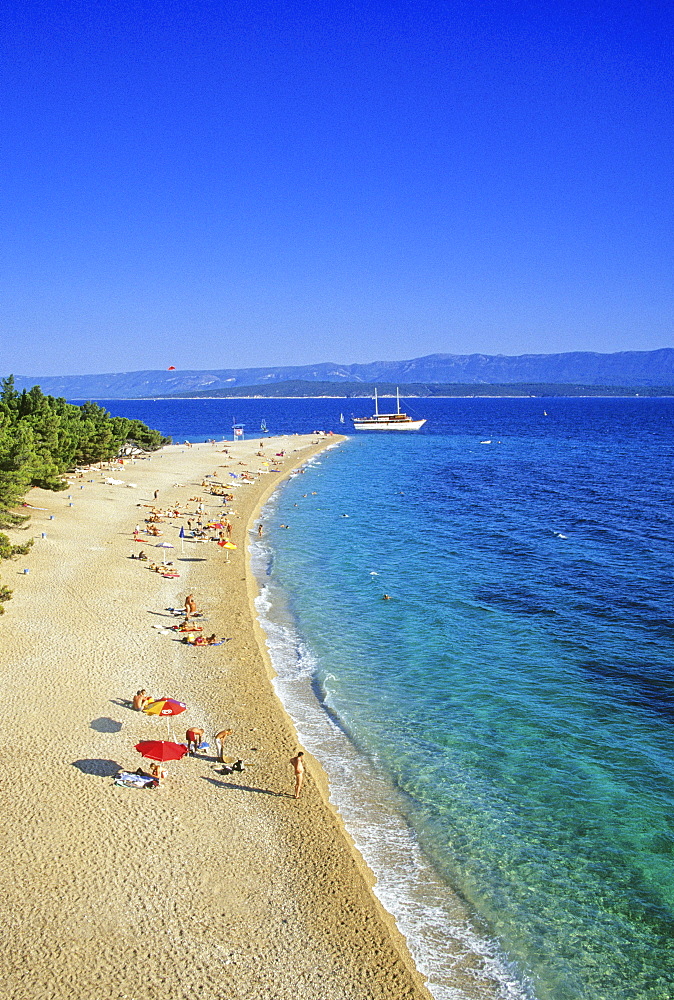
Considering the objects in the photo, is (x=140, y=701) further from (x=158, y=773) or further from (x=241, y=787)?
(x=241, y=787)

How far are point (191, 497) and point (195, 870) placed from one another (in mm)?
43568

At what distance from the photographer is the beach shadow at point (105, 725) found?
58.4 feet

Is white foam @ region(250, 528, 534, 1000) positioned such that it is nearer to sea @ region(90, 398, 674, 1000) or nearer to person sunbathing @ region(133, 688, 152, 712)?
sea @ region(90, 398, 674, 1000)

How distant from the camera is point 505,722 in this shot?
1970 cm

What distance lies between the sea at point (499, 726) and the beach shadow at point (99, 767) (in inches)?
193

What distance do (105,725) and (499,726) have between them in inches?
404

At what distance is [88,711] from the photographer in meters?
18.7

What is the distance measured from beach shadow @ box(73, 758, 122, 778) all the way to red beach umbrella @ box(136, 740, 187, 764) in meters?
1.06

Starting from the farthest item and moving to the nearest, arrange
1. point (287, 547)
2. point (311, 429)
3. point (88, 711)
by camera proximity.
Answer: point (311, 429) < point (287, 547) < point (88, 711)

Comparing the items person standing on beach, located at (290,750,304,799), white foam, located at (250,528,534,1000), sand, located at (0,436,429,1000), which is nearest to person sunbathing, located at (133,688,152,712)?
sand, located at (0,436,429,1000)

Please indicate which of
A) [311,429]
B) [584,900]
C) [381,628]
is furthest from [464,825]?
[311,429]

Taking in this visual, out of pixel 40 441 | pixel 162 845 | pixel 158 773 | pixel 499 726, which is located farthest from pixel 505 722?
pixel 40 441

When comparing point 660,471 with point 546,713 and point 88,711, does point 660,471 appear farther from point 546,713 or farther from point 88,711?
point 88,711

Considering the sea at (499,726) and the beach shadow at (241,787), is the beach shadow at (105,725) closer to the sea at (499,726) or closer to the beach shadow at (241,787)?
the beach shadow at (241,787)
